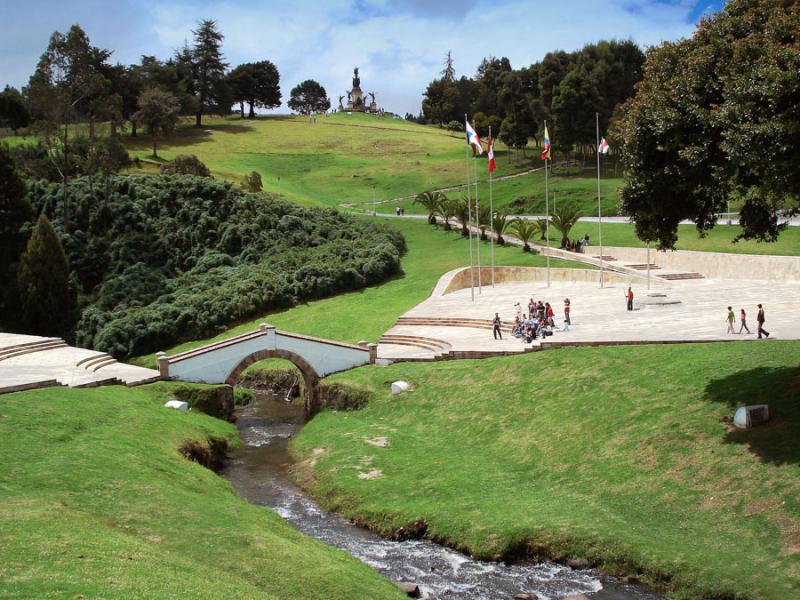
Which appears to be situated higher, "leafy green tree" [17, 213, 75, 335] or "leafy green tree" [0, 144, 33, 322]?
"leafy green tree" [0, 144, 33, 322]

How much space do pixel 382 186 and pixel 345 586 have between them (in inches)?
3231

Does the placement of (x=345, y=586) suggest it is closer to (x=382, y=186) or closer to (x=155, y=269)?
(x=155, y=269)

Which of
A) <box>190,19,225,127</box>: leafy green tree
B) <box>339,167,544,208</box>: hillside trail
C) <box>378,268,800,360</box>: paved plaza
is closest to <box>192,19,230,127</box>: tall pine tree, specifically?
<box>190,19,225,127</box>: leafy green tree

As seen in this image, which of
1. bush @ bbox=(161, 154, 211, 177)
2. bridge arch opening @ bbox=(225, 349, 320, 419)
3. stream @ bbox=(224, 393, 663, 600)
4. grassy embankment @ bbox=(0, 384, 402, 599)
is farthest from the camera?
bush @ bbox=(161, 154, 211, 177)

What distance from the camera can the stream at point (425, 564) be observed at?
18.5 metres

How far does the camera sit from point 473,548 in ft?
67.4

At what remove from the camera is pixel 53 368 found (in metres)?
36.9

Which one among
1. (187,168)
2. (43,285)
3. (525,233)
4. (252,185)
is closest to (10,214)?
(43,285)

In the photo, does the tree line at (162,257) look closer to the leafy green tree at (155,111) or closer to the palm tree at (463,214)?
the palm tree at (463,214)

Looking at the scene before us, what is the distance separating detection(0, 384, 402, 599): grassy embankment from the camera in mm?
13289

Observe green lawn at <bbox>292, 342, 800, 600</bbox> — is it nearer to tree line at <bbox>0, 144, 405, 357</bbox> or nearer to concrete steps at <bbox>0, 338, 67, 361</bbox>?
concrete steps at <bbox>0, 338, 67, 361</bbox>

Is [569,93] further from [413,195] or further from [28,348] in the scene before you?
[28,348]

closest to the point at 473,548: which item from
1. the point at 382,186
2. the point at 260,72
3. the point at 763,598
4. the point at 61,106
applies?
the point at 763,598

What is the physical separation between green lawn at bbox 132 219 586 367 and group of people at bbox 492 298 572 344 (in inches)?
339
